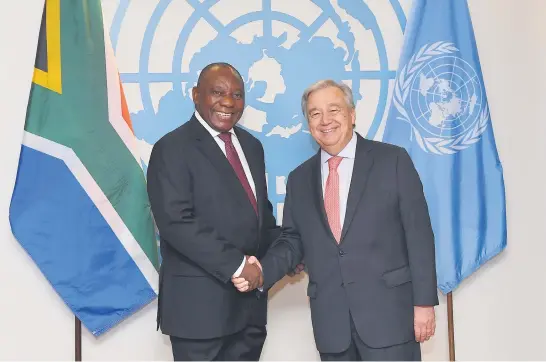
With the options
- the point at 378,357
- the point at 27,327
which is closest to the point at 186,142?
the point at 378,357

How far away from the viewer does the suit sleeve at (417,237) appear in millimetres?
2152

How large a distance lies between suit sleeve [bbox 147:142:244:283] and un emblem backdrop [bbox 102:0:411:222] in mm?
697

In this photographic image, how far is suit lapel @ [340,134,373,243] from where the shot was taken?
221 cm

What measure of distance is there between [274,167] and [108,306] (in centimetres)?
103

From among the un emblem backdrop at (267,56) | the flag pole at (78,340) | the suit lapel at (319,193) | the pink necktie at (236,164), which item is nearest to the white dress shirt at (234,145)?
the pink necktie at (236,164)

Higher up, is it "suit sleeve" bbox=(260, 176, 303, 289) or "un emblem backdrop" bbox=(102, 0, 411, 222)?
"un emblem backdrop" bbox=(102, 0, 411, 222)

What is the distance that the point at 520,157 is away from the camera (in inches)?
121

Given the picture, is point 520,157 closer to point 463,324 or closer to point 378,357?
point 463,324

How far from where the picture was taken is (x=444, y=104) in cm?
289

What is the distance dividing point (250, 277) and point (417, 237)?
64cm

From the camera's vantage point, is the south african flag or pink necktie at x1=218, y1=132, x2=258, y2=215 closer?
pink necktie at x1=218, y1=132, x2=258, y2=215

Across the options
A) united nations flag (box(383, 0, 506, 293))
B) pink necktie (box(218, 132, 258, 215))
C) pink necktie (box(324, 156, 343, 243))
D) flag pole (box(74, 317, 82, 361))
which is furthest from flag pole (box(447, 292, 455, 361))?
flag pole (box(74, 317, 82, 361))

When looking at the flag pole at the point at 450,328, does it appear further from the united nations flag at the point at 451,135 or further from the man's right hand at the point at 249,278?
the man's right hand at the point at 249,278

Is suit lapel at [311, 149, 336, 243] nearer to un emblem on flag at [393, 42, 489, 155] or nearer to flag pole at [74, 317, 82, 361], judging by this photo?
un emblem on flag at [393, 42, 489, 155]
